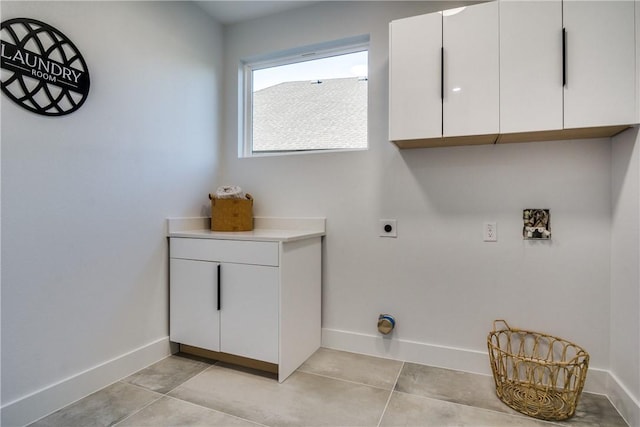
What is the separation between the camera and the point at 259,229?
243cm

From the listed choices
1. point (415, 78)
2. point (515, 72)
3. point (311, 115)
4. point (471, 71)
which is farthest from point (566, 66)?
point (311, 115)

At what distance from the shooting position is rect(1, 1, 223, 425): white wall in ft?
→ 4.70

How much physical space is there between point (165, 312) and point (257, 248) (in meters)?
0.81

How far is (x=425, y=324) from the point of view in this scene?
2.06m

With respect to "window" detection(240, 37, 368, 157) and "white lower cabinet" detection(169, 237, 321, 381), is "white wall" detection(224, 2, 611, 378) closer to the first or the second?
"window" detection(240, 37, 368, 157)

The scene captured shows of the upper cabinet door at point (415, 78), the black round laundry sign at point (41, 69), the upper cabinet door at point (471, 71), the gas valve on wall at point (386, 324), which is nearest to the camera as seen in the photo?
the black round laundry sign at point (41, 69)

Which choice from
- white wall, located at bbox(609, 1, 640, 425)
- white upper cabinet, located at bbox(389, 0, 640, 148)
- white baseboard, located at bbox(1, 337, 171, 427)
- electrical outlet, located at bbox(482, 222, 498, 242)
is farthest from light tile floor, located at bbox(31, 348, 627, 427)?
white upper cabinet, located at bbox(389, 0, 640, 148)

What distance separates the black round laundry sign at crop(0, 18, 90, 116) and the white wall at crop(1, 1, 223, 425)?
0.14 ft

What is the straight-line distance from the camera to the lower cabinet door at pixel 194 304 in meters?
2.00

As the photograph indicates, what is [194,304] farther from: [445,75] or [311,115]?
[445,75]

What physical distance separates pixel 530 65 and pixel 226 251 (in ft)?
5.90

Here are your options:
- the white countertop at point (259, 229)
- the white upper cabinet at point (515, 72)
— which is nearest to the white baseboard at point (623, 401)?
the white upper cabinet at point (515, 72)

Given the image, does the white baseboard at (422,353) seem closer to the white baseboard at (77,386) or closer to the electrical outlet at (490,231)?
the electrical outlet at (490,231)

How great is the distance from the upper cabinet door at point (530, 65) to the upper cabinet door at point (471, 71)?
0.13ft
